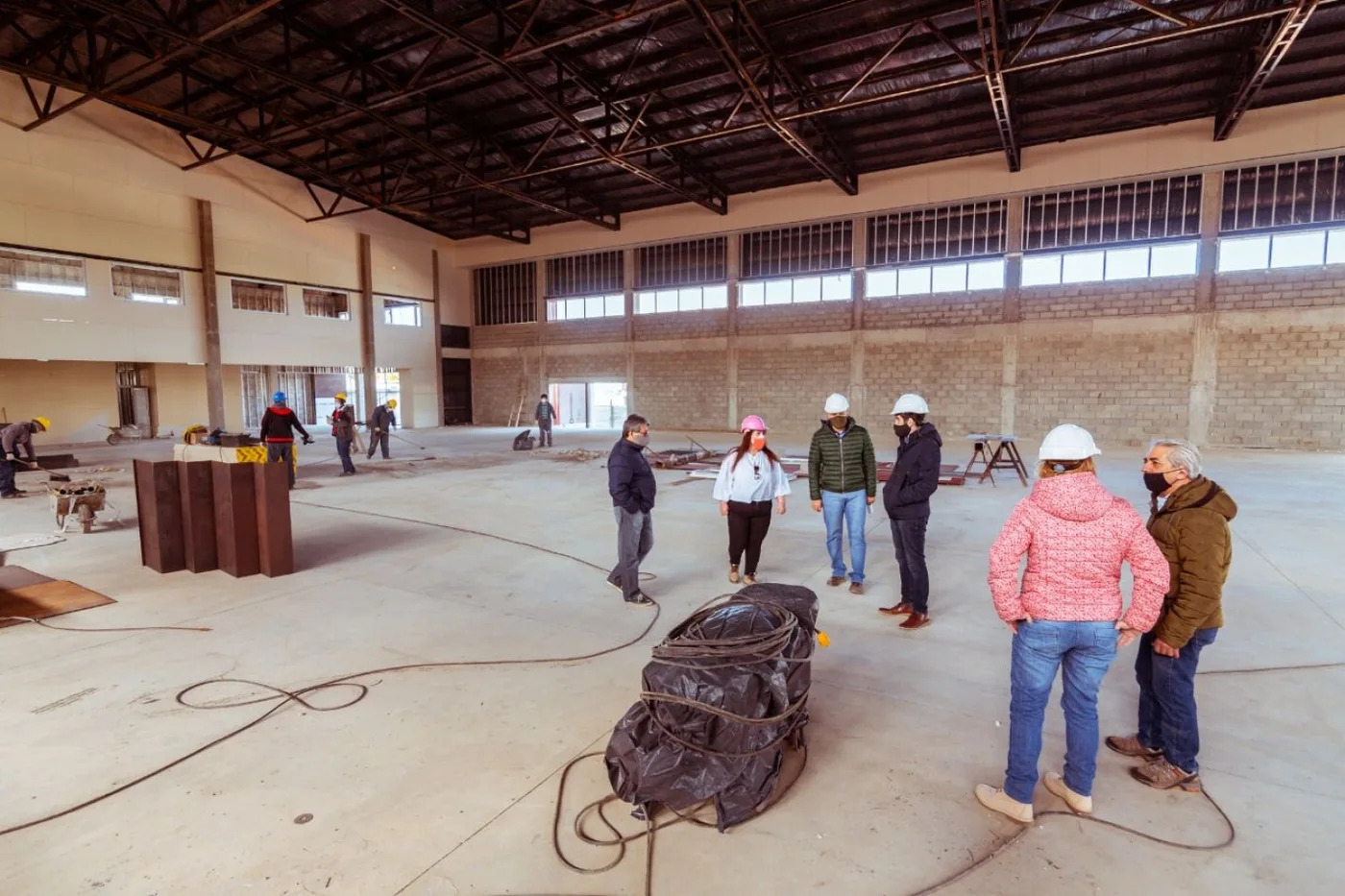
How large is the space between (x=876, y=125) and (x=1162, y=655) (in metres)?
17.1

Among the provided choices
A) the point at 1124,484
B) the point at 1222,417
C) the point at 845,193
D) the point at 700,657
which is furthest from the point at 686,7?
the point at 1222,417

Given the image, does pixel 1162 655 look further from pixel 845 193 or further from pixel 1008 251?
pixel 845 193

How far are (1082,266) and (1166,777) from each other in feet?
60.3

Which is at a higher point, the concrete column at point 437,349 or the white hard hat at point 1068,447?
the concrete column at point 437,349

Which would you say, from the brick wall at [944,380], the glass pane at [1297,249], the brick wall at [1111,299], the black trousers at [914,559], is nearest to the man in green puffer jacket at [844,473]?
the black trousers at [914,559]

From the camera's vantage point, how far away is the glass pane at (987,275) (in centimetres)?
1823

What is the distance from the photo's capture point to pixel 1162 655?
103 inches

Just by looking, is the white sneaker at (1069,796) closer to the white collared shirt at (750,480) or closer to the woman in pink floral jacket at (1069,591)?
the woman in pink floral jacket at (1069,591)

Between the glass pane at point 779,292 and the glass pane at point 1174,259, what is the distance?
9818 millimetres

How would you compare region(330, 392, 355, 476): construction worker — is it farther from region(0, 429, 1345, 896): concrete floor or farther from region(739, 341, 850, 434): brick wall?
region(739, 341, 850, 434): brick wall

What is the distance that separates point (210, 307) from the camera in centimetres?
1953

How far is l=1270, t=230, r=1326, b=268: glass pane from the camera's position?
49.3 ft

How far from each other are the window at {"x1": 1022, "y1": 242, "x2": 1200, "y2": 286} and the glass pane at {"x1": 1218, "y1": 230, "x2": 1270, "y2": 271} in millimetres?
550

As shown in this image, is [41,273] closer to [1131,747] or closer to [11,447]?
[11,447]
